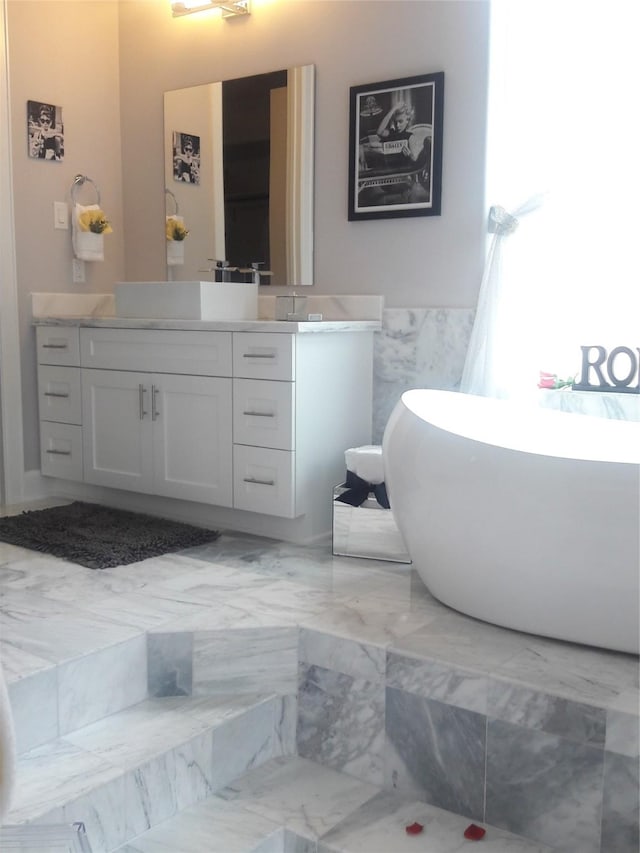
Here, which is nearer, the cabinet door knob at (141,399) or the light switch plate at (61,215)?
the cabinet door knob at (141,399)

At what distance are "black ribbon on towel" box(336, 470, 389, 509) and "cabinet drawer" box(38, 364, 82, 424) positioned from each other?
1.38 meters

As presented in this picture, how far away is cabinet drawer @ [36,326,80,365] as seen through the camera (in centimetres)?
385

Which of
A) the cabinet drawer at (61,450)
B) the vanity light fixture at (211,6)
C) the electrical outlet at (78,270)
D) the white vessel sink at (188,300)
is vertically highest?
the vanity light fixture at (211,6)

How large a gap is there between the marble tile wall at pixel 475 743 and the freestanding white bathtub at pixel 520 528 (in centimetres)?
29

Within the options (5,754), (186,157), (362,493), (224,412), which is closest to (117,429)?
(224,412)

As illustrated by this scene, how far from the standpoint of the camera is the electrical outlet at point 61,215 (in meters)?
4.04

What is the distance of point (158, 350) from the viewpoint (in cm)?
355

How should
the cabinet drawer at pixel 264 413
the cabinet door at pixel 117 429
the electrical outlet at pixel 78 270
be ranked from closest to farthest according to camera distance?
the cabinet drawer at pixel 264 413 → the cabinet door at pixel 117 429 → the electrical outlet at pixel 78 270

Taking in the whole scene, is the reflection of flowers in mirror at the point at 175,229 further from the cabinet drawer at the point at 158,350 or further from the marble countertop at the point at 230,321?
the cabinet drawer at the point at 158,350

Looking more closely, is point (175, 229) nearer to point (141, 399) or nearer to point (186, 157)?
point (186, 157)

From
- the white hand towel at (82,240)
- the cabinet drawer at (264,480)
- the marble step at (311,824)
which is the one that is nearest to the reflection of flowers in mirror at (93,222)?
the white hand towel at (82,240)

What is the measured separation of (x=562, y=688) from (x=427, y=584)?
658 millimetres

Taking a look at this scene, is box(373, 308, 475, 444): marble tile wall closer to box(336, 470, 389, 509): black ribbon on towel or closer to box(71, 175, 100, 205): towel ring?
box(336, 470, 389, 509): black ribbon on towel

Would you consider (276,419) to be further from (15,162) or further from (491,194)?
(15,162)
